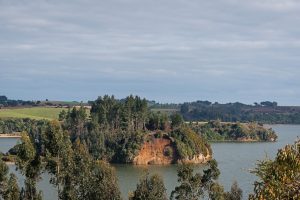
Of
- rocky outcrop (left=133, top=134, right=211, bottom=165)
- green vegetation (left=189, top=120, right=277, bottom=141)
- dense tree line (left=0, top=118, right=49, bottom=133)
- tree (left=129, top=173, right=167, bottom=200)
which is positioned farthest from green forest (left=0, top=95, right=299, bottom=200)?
dense tree line (left=0, top=118, right=49, bottom=133)

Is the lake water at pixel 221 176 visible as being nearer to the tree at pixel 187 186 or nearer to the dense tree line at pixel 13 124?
the tree at pixel 187 186

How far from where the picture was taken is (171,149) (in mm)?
107688

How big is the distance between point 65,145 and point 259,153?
298 feet

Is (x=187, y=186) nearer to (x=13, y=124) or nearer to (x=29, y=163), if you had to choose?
(x=29, y=163)

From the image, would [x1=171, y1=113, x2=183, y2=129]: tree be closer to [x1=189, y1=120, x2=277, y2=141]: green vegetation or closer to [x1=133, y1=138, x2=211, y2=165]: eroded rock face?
[x1=133, y1=138, x2=211, y2=165]: eroded rock face

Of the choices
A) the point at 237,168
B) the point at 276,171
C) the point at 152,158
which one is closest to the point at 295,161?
the point at 276,171

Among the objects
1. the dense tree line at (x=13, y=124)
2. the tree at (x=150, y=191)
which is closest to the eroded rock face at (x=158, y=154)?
the tree at (x=150, y=191)

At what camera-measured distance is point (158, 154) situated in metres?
107

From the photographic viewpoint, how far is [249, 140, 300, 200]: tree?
47.2 ft

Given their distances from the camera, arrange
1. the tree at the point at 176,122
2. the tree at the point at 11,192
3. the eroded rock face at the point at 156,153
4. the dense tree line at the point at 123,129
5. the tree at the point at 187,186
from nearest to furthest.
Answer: the tree at the point at 11,192, the tree at the point at 187,186, the eroded rock face at the point at 156,153, the dense tree line at the point at 123,129, the tree at the point at 176,122

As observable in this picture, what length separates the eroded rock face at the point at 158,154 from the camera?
105812 mm

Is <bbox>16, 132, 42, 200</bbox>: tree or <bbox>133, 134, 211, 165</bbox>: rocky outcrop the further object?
<bbox>133, 134, 211, 165</bbox>: rocky outcrop

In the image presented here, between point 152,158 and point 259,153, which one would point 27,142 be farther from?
point 259,153

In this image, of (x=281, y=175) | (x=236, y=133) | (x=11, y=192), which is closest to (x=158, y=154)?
(x=11, y=192)
